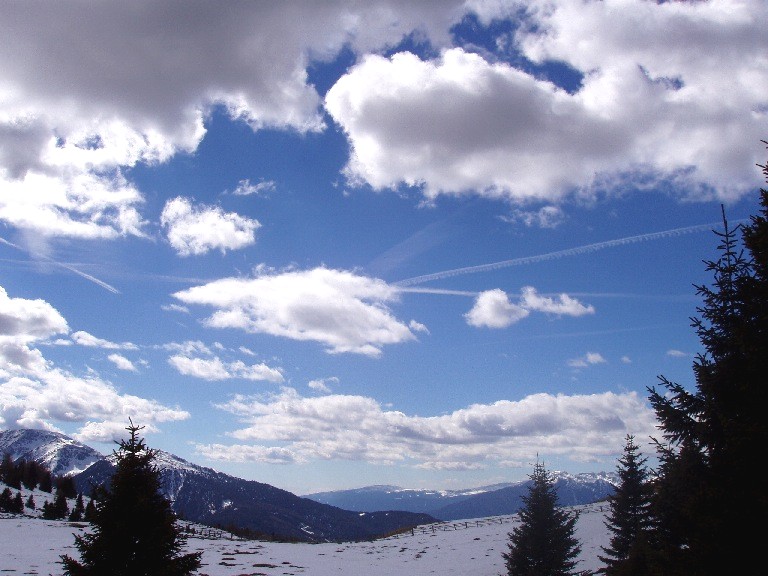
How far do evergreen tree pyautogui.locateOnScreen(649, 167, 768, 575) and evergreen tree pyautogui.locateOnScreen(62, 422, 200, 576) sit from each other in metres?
11.8

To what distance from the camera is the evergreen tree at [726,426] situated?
829 centimetres

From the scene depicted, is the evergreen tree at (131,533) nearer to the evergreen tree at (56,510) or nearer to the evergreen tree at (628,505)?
the evergreen tree at (628,505)

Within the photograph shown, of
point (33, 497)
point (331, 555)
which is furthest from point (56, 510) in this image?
point (331, 555)

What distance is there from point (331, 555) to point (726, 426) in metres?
58.6

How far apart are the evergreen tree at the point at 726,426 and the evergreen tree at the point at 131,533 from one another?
1182cm

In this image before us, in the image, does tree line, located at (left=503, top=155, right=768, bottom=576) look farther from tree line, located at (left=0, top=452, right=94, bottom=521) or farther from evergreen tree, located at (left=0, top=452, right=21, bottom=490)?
evergreen tree, located at (left=0, top=452, right=21, bottom=490)

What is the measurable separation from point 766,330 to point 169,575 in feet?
47.5

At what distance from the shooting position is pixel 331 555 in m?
57.8

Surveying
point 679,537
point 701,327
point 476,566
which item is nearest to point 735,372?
A: point 701,327

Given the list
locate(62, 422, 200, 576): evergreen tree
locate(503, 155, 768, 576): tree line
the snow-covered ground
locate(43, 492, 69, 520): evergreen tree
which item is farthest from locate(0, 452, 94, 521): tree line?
locate(503, 155, 768, 576): tree line

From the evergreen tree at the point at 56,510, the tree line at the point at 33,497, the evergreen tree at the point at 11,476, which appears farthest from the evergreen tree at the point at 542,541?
the evergreen tree at the point at 11,476

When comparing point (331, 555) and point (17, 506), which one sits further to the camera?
point (17, 506)

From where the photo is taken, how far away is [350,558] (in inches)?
2178

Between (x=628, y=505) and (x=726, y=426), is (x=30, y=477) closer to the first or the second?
(x=628, y=505)
